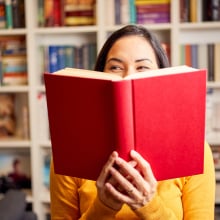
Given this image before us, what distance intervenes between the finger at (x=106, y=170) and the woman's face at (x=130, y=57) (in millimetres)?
289

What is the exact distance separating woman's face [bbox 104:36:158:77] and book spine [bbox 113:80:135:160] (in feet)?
0.78

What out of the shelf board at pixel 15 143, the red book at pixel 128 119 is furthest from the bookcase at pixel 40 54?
the red book at pixel 128 119

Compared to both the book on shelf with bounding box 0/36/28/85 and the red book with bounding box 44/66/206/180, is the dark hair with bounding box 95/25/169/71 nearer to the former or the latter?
the red book with bounding box 44/66/206/180

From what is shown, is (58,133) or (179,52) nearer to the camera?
(58,133)

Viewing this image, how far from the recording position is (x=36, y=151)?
2.40 metres

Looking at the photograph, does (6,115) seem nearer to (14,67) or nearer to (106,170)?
(14,67)

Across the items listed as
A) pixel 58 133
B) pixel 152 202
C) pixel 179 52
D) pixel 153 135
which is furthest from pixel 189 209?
pixel 179 52

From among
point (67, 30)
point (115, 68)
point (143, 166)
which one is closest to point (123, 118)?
point (143, 166)

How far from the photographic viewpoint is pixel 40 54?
2.42 metres

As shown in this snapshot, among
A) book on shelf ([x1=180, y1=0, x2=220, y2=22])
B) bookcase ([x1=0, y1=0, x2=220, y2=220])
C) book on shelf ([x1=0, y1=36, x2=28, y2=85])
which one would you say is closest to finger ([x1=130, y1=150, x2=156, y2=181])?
bookcase ([x1=0, y1=0, x2=220, y2=220])

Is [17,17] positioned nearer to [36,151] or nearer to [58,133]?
[36,151]

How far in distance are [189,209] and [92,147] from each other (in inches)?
13.1

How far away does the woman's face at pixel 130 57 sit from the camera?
3.54ft

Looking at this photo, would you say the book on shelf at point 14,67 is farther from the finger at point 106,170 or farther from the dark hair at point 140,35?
the finger at point 106,170
